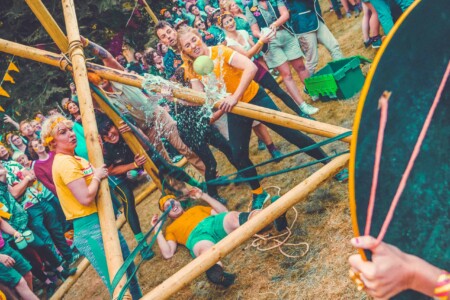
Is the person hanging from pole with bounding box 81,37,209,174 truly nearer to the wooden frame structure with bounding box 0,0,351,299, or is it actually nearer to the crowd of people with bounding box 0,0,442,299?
the crowd of people with bounding box 0,0,442,299

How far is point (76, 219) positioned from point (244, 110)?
1.63 metres

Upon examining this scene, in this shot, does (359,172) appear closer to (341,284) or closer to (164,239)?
(341,284)

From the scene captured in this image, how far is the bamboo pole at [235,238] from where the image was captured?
2.11 metres

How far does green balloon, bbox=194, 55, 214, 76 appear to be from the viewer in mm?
3389

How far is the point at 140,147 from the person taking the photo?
457 cm

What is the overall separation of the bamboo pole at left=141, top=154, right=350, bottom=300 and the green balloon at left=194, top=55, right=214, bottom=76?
56.3 inches

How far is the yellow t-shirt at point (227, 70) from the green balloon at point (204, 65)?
0.20 metres

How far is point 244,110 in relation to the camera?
324cm

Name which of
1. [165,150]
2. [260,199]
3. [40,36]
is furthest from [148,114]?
[40,36]

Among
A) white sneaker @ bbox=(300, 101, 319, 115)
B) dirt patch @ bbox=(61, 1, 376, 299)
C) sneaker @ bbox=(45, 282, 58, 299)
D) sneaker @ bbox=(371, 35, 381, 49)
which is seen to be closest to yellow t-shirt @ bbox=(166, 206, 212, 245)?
dirt patch @ bbox=(61, 1, 376, 299)

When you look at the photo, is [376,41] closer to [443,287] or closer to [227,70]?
[227,70]

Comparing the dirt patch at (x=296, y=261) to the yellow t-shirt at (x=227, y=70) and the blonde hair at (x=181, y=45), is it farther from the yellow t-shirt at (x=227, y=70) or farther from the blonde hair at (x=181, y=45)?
the blonde hair at (x=181, y=45)

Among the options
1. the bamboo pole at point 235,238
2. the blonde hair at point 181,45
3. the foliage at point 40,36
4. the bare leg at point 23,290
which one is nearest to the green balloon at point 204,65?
the blonde hair at point 181,45

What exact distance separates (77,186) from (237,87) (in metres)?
1.64
